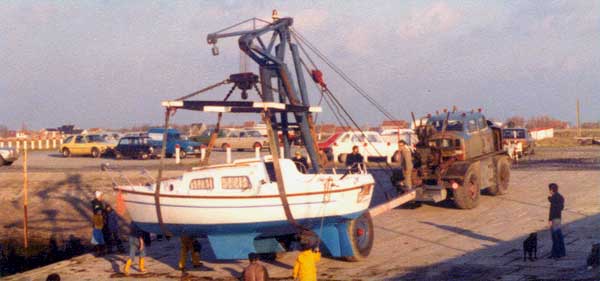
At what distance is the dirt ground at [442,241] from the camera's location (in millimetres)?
13750

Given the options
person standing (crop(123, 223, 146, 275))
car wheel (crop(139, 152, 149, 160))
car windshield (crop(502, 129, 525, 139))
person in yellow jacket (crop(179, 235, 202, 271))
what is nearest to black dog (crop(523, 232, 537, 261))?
person in yellow jacket (crop(179, 235, 202, 271))

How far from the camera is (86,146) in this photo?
155ft

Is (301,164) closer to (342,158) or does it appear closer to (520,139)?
(342,158)

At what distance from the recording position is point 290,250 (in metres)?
16.1

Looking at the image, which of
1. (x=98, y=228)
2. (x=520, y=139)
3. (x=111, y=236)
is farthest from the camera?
(x=520, y=139)

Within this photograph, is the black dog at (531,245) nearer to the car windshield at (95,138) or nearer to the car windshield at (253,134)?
the car windshield at (253,134)

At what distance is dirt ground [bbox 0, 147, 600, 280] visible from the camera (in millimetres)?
13750

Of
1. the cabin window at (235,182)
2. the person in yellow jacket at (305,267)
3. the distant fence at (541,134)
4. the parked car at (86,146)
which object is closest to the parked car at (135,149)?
the parked car at (86,146)

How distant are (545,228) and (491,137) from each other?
20.2 ft

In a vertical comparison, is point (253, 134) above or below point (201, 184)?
above

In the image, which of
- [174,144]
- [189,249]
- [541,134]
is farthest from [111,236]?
[541,134]

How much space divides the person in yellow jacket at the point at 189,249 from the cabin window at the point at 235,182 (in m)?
1.47

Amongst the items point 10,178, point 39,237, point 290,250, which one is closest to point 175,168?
point 10,178

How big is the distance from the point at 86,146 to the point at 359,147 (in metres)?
20.2
